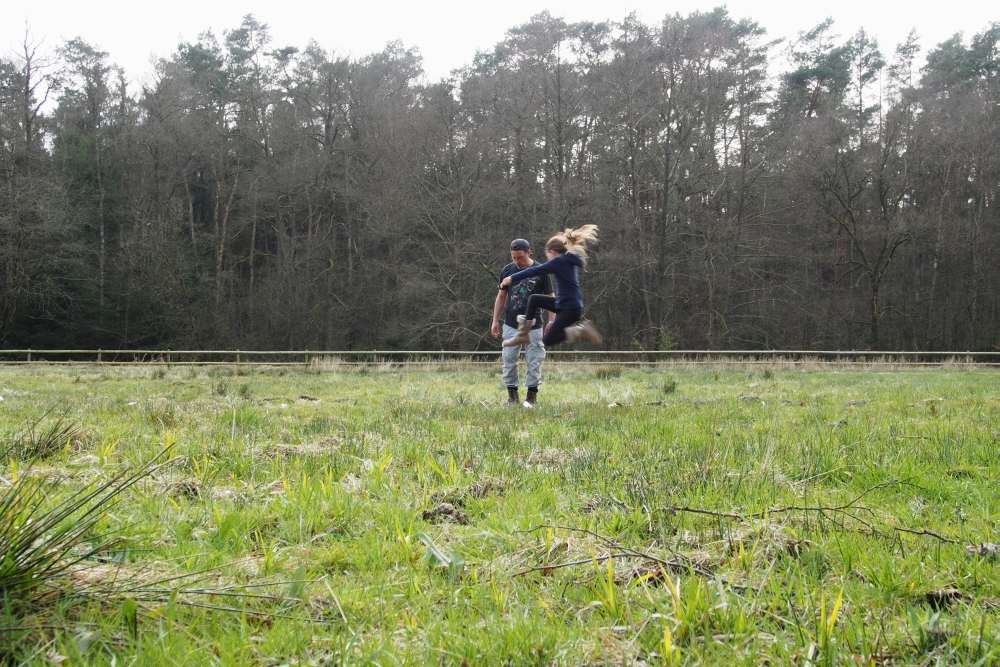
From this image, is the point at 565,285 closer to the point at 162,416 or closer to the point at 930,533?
the point at 162,416

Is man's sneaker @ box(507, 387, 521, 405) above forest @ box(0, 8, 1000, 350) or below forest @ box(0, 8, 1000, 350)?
below

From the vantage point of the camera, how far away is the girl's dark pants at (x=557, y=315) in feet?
24.7

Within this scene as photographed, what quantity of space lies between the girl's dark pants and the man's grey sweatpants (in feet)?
2.69

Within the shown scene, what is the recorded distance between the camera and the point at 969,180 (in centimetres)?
3378

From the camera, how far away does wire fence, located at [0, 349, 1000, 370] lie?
1958cm

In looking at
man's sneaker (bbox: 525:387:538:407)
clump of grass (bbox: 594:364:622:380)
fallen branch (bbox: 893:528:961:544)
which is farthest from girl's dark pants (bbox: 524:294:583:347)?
clump of grass (bbox: 594:364:622:380)

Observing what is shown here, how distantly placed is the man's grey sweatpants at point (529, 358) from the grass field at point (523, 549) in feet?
10.8

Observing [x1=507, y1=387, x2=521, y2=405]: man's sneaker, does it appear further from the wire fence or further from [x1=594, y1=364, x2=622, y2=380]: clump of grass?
the wire fence

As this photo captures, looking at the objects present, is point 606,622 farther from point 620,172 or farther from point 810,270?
point 810,270

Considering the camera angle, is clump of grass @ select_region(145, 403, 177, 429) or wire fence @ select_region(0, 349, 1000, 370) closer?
clump of grass @ select_region(145, 403, 177, 429)

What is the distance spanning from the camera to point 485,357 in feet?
90.7

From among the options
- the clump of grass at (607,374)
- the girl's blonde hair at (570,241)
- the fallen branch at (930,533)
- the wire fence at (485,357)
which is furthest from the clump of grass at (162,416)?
the wire fence at (485,357)

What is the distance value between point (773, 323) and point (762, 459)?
107 feet

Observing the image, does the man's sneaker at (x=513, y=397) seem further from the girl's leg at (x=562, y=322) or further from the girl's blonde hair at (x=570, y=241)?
the girl's blonde hair at (x=570, y=241)
